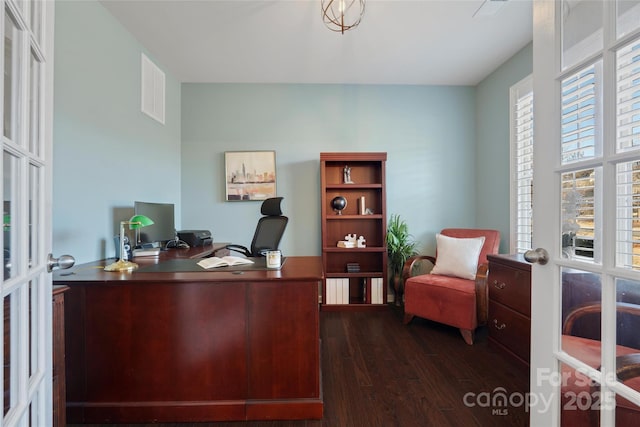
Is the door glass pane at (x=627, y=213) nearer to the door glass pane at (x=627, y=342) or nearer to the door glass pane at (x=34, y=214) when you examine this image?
the door glass pane at (x=627, y=342)

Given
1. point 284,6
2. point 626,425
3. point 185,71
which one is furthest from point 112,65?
point 626,425

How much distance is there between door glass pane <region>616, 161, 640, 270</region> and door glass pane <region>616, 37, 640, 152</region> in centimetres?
6

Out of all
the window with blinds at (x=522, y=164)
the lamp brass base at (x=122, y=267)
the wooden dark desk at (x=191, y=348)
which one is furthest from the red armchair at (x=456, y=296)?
the lamp brass base at (x=122, y=267)

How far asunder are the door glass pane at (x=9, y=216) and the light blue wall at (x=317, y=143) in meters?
3.00

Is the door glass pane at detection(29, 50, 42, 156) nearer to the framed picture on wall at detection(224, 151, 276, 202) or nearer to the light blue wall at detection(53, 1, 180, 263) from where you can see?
the light blue wall at detection(53, 1, 180, 263)

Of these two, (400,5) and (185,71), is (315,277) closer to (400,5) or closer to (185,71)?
(400,5)

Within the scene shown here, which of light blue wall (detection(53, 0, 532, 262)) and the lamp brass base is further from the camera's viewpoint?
light blue wall (detection(53, 0, 532, 262))

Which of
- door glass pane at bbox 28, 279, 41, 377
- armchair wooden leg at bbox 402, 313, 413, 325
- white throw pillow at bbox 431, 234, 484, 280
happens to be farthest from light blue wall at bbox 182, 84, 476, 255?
door glass pane at bbox 28, 279, 41, 377

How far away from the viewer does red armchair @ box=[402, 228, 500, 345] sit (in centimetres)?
253

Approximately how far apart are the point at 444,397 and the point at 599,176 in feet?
5.45

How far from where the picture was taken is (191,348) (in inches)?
63.1

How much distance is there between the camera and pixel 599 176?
75 centimetres

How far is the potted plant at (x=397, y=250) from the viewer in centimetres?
354

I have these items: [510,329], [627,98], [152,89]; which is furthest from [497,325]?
[152,89]
